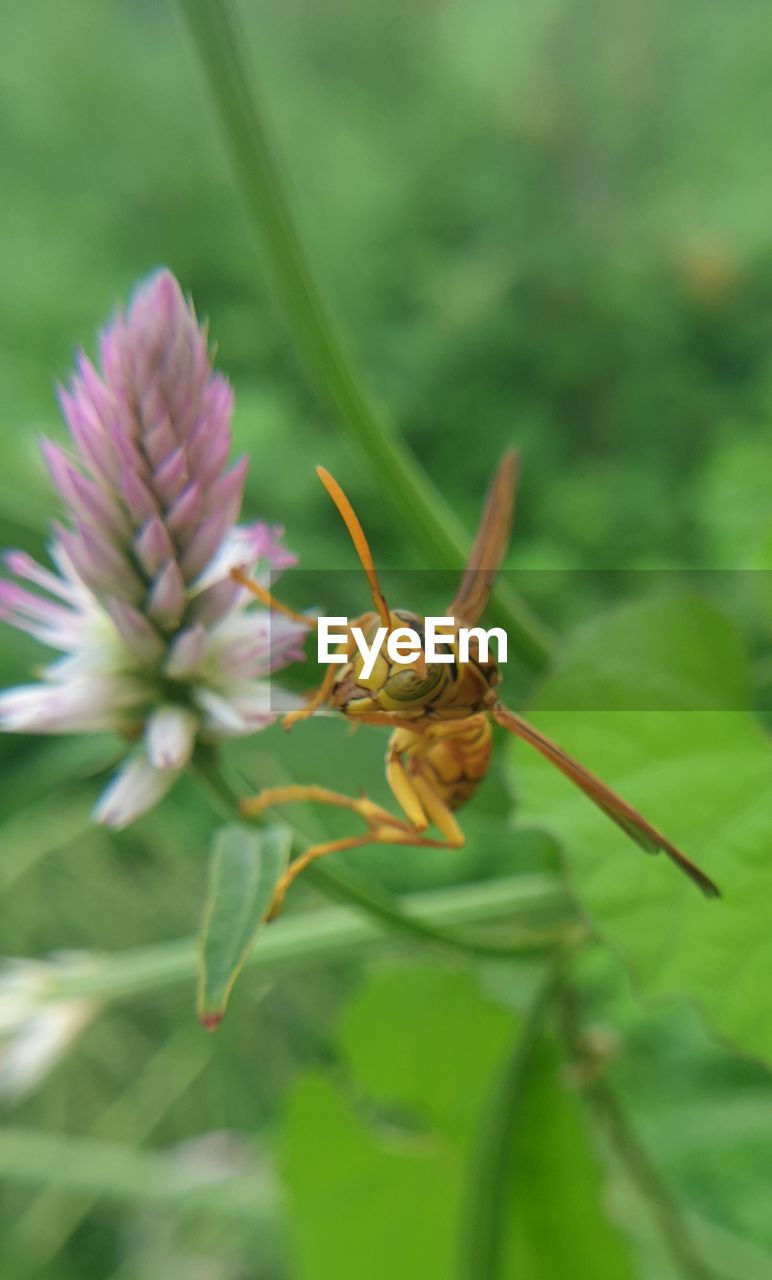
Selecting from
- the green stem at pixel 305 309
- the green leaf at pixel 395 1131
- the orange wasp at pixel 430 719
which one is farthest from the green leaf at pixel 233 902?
the green leaf at pixel 395 1131

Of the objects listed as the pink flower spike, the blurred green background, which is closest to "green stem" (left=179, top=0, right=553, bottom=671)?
the blurred green background

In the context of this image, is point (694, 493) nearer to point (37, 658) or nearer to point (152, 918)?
point (152, 918)

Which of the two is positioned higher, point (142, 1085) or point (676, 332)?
point (676, 332)

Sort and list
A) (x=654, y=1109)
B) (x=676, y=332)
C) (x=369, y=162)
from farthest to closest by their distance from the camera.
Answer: (x=369, y=162), (x=676, y=332), (x=654, y=1109)

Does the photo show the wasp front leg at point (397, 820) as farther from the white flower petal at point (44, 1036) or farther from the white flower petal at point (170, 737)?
the white flower petal at point (44, 1036)

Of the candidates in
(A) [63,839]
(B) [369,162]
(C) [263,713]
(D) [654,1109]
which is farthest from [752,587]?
(B) [369,162]

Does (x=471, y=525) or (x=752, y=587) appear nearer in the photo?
(x=752, y=587)

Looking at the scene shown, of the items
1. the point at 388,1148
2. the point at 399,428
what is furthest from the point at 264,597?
the point at 399,428
